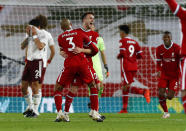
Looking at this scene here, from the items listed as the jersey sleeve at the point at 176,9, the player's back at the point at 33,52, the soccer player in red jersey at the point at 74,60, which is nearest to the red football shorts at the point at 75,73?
the soccer player in red jersey at the point at 74,60

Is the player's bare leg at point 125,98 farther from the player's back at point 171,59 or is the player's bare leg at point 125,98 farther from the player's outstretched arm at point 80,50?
the player's outstretched arm at point 80,50

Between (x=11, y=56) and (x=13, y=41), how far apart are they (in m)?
0.57

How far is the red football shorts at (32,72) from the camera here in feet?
28.5

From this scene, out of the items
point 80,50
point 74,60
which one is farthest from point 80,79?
point 80,50

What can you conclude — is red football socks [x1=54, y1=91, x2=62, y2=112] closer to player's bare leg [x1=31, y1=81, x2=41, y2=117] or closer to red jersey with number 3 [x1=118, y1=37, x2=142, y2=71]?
player's bare leg [x1=31, y1=81, x2=41, y2=117]

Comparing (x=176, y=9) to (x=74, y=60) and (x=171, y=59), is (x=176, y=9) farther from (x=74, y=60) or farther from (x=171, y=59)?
(x=171, y=59)

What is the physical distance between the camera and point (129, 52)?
37.1ft

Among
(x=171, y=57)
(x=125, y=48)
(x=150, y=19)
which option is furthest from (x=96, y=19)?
(x=171, y=57)

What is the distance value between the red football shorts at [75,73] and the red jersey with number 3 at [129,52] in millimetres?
4164

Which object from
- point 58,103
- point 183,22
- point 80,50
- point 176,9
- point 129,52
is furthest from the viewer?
point 129,52

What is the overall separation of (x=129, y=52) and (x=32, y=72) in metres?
3.37

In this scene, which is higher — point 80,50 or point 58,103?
point 80,50

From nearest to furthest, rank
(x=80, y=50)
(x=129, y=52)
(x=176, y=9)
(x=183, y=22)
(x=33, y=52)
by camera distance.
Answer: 1. (x=176, y=9)
2. (x=183, y=22)
3. (x=80, y=50)
4. (x=33, y=52)
5. (x=129, y=52)

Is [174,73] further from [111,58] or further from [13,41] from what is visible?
[13,41]
